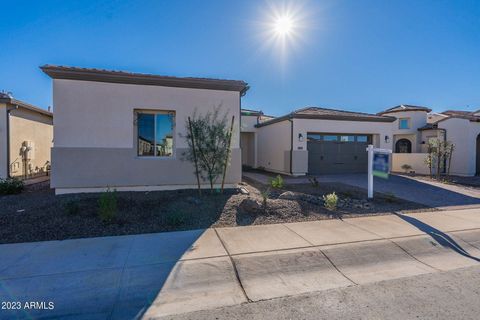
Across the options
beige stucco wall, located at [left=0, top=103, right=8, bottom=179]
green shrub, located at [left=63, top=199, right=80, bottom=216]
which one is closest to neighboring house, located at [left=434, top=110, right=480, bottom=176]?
green shrub, located at [left=63, top=199, right=80, bottom=216]

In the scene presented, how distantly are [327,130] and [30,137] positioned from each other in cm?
1535

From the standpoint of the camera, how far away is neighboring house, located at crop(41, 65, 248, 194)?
815 centimetres

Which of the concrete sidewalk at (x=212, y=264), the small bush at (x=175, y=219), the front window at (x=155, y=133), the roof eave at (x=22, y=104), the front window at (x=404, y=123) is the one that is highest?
the front window at (x=404, y=123)

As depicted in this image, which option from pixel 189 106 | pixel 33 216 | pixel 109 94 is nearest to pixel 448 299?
pixel 33 216

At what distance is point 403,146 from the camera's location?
2358cm

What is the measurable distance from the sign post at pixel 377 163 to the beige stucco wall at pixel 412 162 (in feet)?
35.0

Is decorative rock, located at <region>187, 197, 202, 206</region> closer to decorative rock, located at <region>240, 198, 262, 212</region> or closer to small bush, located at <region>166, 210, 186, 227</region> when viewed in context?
small bush, located at <region>166, 210, 186, 227</region>

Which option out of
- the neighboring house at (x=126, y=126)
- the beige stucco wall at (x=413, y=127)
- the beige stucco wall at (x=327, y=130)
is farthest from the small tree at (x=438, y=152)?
the neighboring house at (x=126, y=126)

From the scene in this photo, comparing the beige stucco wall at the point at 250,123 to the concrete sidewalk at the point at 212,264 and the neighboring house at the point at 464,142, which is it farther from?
the concrete sidewalk at the point at 212,264

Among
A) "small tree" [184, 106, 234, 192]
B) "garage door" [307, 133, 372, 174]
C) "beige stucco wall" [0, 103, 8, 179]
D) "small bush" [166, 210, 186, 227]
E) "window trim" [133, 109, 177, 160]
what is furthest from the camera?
"garage door" [307, 133, 372, 174]

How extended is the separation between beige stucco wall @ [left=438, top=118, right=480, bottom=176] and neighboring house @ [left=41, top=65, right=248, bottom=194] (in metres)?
15.3

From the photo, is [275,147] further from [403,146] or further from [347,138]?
[403,146]

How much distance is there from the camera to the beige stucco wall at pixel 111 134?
8141 mm

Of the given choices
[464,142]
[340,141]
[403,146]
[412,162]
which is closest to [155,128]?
[340,141]
